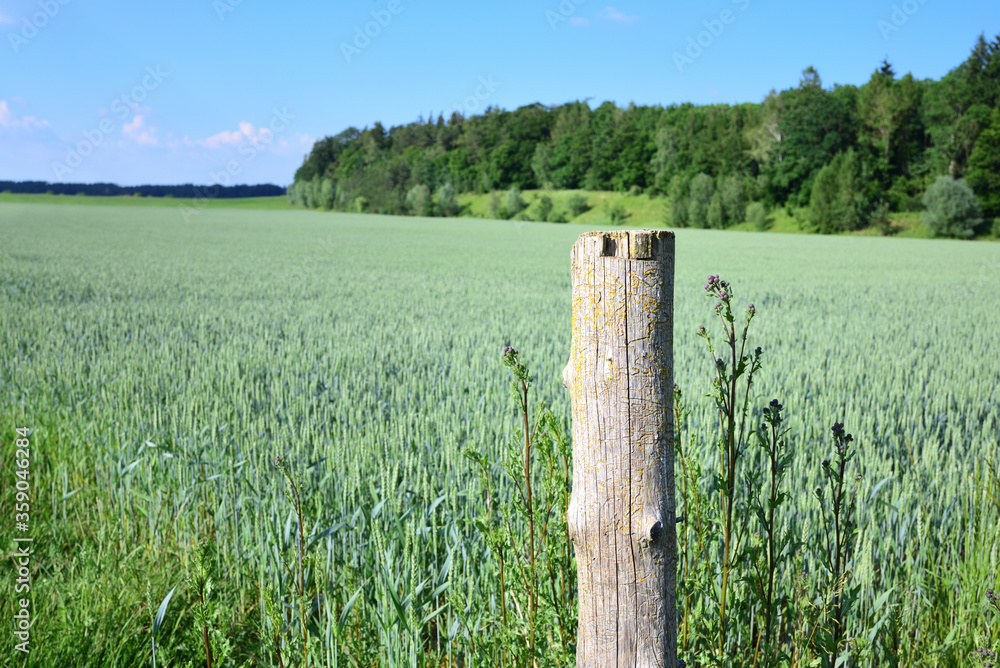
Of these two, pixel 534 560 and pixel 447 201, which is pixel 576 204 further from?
pixel 534 560

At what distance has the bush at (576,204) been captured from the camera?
70281 millimetres

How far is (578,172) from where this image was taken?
84.1 meters

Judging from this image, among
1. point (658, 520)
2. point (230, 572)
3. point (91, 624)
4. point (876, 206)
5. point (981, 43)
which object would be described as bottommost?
point (230, 572)

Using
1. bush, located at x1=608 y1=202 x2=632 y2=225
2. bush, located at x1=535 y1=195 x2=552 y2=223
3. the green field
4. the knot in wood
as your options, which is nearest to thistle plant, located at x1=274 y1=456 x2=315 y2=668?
the green field

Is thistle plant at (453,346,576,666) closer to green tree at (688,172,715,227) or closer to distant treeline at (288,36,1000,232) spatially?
distant treeline at (288,36,1000,232)

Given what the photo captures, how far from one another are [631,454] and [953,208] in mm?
58966

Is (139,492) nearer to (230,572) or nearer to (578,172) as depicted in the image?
(230,572)

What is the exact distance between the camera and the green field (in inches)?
103

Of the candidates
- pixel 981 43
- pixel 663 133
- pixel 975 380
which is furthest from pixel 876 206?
pixel 975 380

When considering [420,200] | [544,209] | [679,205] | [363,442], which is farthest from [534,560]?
[420,200]

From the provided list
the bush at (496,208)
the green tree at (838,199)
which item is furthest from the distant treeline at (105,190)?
the green tree at (838,199)

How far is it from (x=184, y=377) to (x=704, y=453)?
4.86 metres

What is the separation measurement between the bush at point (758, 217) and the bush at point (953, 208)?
494 inches

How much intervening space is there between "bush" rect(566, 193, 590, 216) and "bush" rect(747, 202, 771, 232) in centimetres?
1888
